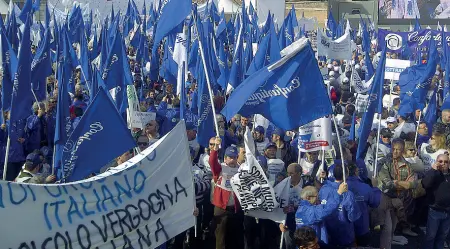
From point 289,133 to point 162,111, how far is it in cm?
240

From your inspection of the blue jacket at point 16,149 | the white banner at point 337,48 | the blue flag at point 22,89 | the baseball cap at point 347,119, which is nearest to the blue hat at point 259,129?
the baseball cap at point 347,119

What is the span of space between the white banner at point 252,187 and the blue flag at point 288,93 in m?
0.54

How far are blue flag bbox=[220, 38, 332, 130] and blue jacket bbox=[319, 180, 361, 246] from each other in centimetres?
86

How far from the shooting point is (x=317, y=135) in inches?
280

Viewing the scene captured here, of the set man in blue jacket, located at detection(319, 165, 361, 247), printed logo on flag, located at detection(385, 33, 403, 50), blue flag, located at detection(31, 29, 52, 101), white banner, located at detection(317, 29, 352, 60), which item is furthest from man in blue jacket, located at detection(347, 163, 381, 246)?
printed logo on flag, located at detection(385, 33, 403, 50)

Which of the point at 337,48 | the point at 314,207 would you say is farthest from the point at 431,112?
the point at 314,207

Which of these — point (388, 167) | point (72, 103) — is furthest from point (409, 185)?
point (72, 103)

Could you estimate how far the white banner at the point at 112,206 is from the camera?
3.96 meters

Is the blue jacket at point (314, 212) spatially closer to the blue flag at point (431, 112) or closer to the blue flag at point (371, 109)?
the blue flag at point (371, 109)

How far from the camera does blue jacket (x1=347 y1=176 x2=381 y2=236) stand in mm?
6160

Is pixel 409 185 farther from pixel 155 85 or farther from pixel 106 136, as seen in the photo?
pixel 155 85

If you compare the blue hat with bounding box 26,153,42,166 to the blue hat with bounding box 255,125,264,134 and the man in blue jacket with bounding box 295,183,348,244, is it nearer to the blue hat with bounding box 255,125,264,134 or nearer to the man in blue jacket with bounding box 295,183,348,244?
the man in blue jacket with bounding box 295,183,348,244

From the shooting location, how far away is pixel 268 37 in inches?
497

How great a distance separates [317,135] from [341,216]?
1.41 meters
